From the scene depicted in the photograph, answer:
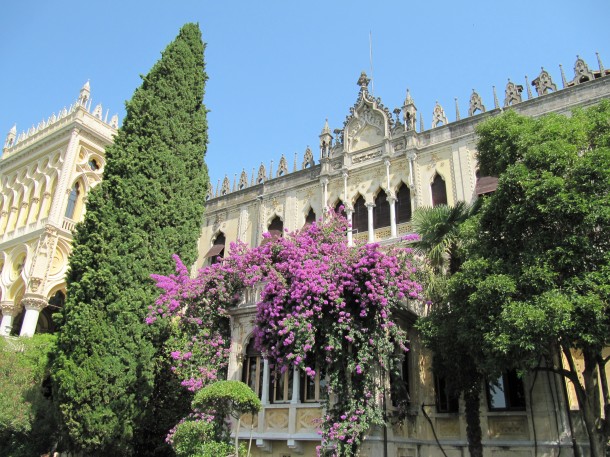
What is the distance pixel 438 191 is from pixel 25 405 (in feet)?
55.3

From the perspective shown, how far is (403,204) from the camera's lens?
2131 centimetres

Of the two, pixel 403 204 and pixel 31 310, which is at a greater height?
pixel 403 204

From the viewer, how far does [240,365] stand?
16.2 metres

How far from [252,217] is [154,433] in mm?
12003

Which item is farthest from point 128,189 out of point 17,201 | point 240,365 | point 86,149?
point 17,201

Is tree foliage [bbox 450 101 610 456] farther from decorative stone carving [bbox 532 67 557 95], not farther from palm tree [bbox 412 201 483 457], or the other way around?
decorative stone carving [bbox 532 67 557 95]

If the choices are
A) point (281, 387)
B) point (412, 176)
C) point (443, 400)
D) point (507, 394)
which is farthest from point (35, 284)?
point (507, 394)

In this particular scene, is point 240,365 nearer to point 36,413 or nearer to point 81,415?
point 81,415

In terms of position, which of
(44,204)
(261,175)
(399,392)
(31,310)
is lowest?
(399,392)

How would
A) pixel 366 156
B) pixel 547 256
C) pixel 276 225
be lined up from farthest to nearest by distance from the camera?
1. pixel 276 225
2. pixel 366 156
3. pixel 547 256

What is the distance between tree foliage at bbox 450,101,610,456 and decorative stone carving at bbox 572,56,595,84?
7568 mm

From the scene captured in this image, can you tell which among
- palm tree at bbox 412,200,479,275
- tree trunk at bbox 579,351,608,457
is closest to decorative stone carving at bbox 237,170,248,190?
palm tree at bbox 412,200,479,275

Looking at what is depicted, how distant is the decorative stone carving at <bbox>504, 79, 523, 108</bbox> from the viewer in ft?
65.5

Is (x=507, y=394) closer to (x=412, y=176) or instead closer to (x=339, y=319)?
(x=339, y=319)
